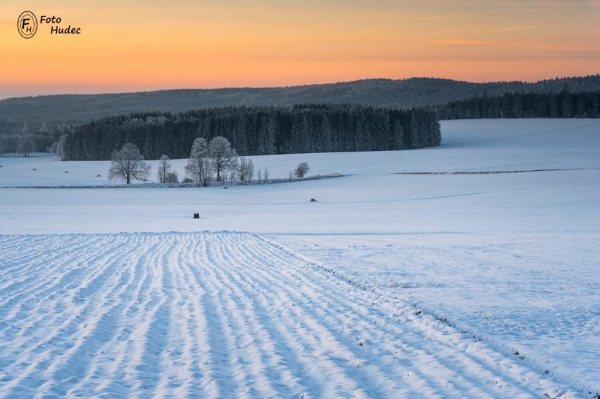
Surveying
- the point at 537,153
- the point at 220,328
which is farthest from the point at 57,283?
the point at 537,153

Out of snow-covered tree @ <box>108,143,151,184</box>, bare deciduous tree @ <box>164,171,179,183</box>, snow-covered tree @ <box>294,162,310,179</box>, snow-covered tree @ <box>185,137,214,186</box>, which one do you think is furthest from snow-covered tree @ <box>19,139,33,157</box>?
snow-covered tree @ <box>294,162,310,179</box>

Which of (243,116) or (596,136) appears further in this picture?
(243,116)

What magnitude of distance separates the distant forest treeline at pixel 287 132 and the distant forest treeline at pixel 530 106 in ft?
160

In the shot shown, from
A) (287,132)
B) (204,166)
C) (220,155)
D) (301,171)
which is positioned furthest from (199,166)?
(287,132)

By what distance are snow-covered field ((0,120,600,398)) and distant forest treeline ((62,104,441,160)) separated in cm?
8869

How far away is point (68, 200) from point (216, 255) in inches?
1604

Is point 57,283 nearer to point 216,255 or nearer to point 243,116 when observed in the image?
point 216,255

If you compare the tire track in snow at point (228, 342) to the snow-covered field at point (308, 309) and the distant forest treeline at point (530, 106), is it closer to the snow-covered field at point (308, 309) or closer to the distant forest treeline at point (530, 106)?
the snow-covered field at point (308, 309)

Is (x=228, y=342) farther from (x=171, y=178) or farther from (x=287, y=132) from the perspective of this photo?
(x=287, y=132)

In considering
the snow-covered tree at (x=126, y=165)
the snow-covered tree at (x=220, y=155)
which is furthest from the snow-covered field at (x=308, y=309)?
the snow-covered tree at (x=126, y=165)

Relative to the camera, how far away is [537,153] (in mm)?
84625

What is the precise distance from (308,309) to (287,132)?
11538 centimetres

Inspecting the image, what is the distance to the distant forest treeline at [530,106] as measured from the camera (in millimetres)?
155250

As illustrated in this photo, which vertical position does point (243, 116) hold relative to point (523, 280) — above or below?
above
